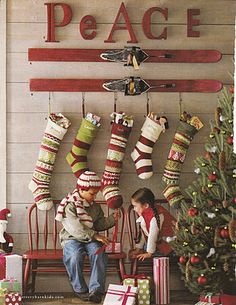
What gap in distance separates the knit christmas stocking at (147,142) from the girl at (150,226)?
0.54 ft

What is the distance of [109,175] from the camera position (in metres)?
6.81

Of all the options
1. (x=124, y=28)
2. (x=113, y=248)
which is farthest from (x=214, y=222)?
(x=124, y=28)

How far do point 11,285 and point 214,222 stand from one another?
1.54 meters

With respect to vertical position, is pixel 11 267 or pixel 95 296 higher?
pixel 11 267

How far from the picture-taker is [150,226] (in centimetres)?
664

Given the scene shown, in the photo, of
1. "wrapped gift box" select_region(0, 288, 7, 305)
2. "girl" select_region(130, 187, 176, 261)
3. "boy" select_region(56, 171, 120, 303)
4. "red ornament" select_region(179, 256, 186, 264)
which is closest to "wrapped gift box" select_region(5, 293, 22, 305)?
"wrapped gift box" select_region(0, 288, 7, 305)

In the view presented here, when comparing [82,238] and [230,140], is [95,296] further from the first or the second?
[230,140]

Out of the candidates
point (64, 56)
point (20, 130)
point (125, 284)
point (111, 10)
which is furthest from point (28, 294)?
point (111, 10)

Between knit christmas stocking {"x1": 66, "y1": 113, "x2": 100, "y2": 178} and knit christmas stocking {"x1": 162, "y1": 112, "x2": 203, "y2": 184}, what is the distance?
0.62 meters

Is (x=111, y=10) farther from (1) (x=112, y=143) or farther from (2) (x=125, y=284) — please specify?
(2) (x=125, y=284)

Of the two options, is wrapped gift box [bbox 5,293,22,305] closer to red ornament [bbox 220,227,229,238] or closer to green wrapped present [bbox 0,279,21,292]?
green wrapped present [bbox 0,279,21,292]

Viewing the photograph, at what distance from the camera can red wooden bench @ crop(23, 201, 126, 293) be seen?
6602mm

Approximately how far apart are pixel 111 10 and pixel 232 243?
83.7 inches

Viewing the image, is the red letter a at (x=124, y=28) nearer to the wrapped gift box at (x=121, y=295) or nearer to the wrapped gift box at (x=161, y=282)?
the wrapped gift box at (x=161, y=282)
